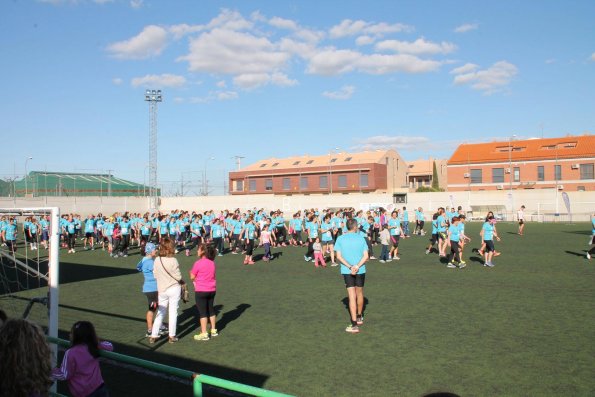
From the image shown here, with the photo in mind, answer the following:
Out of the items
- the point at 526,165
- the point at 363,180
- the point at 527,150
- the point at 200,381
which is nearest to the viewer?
the point at 200,381

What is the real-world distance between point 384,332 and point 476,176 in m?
61.2

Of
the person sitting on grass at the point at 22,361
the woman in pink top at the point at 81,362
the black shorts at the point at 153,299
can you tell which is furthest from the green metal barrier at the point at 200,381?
the black shorts at the point at 153,299

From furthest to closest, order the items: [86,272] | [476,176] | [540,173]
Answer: [476,176] < [540,173] < [86,272]

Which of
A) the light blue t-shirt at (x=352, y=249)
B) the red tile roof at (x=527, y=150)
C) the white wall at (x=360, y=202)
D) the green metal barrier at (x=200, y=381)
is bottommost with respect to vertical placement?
the green metal barrier at (x=200, y=381)

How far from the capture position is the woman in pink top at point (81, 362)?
4.06 m

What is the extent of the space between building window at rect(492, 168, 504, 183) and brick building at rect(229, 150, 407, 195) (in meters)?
13.5

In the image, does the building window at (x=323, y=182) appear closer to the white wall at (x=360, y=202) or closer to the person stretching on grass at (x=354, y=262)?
the white wall at (x=360, y=202)

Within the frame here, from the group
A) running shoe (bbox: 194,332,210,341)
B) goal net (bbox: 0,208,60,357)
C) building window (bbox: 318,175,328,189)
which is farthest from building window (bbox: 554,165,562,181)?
running shoe (bbox: 194,332,210,341)

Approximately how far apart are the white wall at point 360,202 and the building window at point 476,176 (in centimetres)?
1747

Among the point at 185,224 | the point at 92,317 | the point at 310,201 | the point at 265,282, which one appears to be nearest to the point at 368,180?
the point at 310,201

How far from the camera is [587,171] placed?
190ft

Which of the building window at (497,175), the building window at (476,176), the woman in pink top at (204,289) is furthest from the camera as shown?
the building window at (476,176)

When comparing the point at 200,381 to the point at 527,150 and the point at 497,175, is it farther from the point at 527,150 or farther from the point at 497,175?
the point at 527,150

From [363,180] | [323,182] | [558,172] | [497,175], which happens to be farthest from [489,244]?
[323,182]
